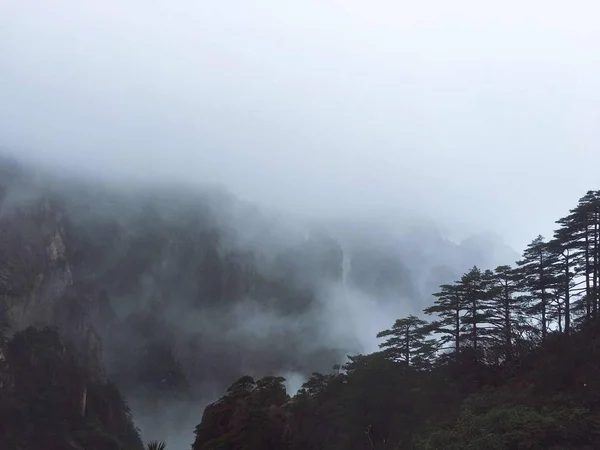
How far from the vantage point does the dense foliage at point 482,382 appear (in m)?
27.2

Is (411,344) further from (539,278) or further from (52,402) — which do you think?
(52,402)

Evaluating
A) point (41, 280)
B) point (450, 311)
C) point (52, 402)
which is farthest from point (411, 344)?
point (41, 280)

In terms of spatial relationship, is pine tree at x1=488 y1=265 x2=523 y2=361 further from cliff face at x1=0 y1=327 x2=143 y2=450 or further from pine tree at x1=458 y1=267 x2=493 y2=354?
cliff face at x1=0 y1=327 x2=143 y2=450

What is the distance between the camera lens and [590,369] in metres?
30.9

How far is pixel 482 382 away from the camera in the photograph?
1746 inches

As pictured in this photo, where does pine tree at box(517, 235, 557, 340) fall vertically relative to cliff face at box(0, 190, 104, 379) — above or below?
below

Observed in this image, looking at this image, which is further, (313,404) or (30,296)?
(30,296)

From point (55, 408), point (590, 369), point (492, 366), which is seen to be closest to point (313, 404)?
point (492, 366)

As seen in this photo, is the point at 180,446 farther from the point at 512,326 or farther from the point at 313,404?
the point at 512,326

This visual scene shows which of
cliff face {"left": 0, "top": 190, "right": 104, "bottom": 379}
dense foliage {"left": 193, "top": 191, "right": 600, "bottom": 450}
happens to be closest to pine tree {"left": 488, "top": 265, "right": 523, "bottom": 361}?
dense foliage {"left": 193, "top": 191, "right": 600, "bottom": 450}

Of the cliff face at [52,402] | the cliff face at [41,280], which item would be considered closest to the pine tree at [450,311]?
the cliff face at [52,402]

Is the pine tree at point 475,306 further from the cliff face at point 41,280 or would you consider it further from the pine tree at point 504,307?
the cliff face at point 41,280

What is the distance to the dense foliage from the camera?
89.4 feet

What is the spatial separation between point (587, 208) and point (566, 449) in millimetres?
27646
